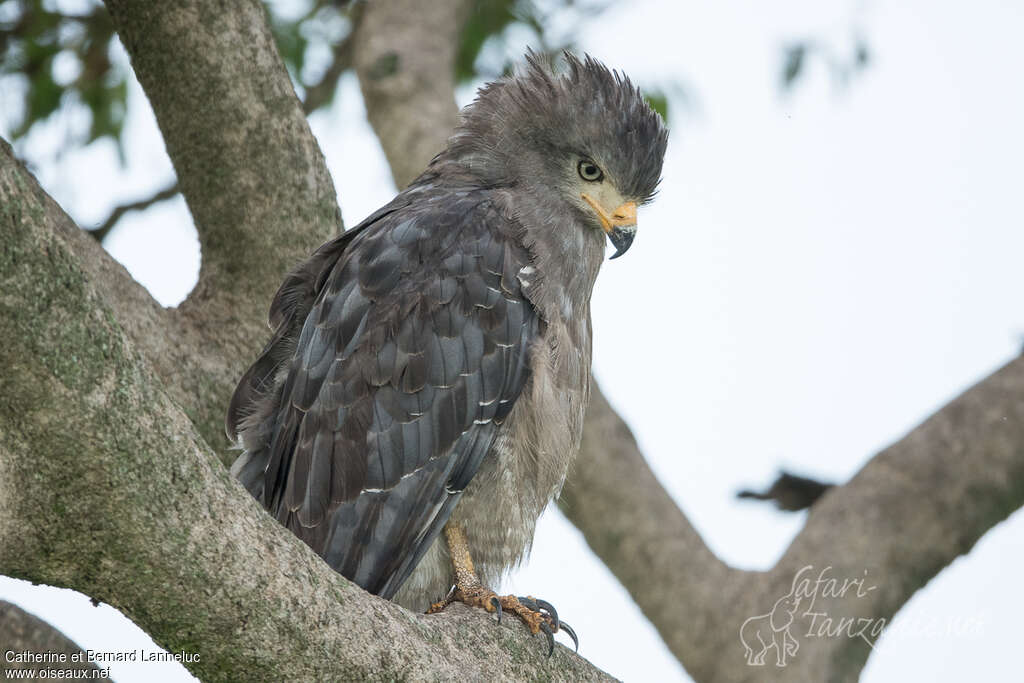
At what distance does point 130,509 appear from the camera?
2.25 metres

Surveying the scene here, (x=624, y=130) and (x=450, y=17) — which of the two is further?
(x=450, y=17)

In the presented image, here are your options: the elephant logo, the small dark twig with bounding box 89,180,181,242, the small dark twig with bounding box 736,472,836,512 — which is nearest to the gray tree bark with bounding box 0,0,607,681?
the elephant logo

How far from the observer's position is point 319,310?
13.3 ft

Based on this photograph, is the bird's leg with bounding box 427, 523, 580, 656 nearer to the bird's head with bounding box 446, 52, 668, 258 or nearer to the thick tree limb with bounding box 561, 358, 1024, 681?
the bird's head with bounding box 446, 52, 668, 258

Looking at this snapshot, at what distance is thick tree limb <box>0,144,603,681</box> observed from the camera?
81.5 inches

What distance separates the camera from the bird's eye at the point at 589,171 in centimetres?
447

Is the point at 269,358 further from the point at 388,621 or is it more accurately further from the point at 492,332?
the point at 388,621

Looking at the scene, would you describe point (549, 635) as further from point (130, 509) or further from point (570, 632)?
point (130, 509)

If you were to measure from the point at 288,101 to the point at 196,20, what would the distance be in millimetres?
452

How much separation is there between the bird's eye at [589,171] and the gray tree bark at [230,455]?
102cm

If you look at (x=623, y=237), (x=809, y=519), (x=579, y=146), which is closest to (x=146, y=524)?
(x=623, y=237)

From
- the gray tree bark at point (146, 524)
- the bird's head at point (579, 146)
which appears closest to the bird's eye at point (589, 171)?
the bird's head at point (579, 146)

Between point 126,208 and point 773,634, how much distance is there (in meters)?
3.68

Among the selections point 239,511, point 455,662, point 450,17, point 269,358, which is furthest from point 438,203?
point 450,17
